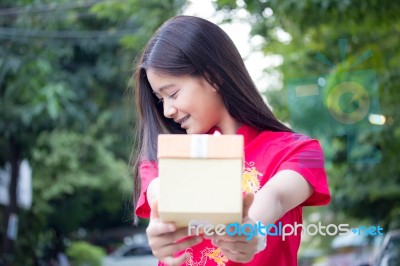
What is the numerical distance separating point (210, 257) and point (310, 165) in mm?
323

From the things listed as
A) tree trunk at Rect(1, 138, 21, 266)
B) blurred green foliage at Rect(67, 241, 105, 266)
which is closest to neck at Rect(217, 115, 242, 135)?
tree trunk at Rect(1, 138, 21, 266)

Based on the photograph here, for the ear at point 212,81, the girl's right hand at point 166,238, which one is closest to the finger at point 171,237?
the girl's right hand at point 166,238

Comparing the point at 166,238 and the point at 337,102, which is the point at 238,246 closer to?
the point at 166,238

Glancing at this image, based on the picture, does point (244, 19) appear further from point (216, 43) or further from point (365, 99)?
point (216, 43)

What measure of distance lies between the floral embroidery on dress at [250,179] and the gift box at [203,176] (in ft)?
1.39

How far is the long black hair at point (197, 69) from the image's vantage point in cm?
200

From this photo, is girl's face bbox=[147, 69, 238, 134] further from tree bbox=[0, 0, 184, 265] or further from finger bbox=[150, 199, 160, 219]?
tree bbox=[0, 0, 184, 265]

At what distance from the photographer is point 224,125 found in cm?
212

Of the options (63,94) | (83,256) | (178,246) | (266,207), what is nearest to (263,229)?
(266,207)

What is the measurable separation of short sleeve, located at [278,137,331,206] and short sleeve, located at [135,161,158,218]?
0.34 metres

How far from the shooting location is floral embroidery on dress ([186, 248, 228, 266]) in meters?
1.97

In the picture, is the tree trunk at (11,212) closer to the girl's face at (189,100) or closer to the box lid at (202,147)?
the girl's face at (189,100)

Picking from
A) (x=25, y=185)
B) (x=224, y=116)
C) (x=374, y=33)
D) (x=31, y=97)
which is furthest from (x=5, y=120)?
(x=224, y=116)

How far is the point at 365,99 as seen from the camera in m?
5.36
